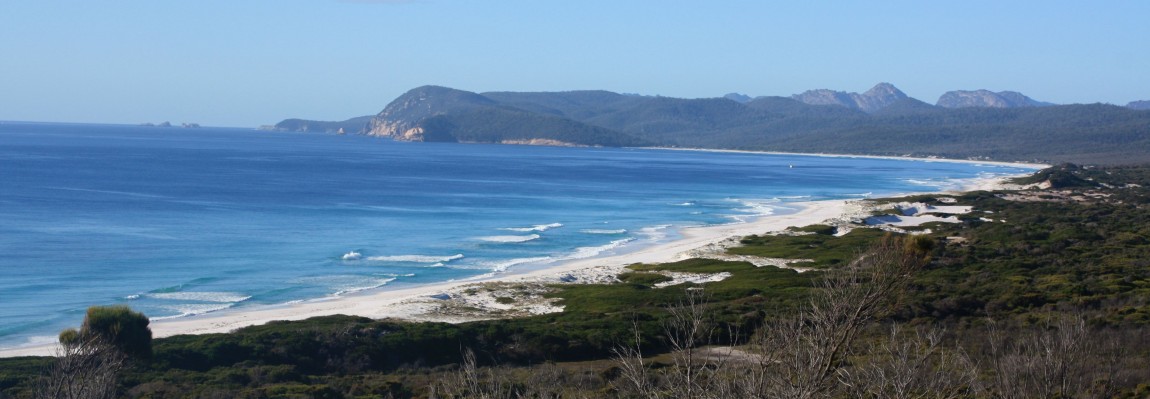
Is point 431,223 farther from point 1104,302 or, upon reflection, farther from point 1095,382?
point 1095,382

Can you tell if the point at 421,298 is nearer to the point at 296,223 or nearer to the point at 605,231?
the point at 605,231

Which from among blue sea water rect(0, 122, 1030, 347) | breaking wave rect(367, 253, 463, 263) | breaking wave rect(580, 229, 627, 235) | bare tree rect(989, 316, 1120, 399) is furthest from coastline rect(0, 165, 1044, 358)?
bare tree rect(989, 316, 1120, 399)

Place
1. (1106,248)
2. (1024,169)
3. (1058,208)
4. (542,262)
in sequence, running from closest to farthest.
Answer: (1106,248) → (542,262) → (1058,208) → (1024,169)

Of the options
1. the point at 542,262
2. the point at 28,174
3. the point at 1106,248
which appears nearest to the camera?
the point at 1106,248

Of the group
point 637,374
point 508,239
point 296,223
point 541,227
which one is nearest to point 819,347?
point 637,374

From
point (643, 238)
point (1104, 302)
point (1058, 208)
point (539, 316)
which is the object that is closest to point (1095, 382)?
point (1104, 302)

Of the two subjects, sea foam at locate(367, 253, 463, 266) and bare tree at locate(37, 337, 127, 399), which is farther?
sea foam at locate(367, 253, 463, 266)

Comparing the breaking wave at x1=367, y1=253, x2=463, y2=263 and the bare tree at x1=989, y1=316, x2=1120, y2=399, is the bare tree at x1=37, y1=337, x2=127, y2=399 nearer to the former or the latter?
the bare tree at x1=989, y1=316, x2=1120, y2=399
